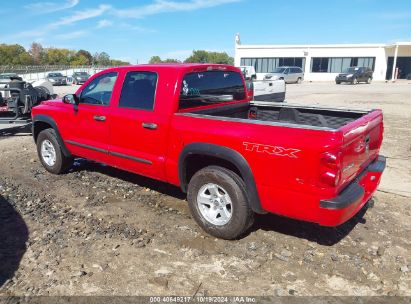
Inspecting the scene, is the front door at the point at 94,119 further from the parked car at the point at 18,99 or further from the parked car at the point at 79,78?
the parked car at the point at 79,78

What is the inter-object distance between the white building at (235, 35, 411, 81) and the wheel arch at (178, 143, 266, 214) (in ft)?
138

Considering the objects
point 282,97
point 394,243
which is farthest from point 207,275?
point 282,97

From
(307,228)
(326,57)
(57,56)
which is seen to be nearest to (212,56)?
(57,56)

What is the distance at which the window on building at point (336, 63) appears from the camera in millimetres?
46594

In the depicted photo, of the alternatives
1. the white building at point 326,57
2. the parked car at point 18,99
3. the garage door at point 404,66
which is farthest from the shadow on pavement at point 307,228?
the garage door at point 404,66

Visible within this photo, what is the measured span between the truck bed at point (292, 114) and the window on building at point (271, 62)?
150 feet

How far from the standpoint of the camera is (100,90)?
16.9 ft

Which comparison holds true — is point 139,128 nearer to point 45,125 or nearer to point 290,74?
point 45,125

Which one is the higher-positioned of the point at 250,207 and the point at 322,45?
the point at 322,45

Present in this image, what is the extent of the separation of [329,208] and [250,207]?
85 centimetres

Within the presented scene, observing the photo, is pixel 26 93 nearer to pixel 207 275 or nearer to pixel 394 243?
pixel 207 275

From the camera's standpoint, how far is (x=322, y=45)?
47.1m

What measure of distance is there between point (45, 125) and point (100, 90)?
1679 mm

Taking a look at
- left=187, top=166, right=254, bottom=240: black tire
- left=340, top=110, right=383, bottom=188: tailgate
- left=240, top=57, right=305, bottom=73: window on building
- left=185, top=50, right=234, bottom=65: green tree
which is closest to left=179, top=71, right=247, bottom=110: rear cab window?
left=187, top=166, right=254, bottom=240: black tire
